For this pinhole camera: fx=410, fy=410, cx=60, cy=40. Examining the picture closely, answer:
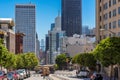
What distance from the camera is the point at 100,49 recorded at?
71.0 metres

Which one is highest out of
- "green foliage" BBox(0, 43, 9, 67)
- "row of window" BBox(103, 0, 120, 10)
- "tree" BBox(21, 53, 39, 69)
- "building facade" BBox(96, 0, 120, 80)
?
"row of window" BBox(103, 0, 120, 10)

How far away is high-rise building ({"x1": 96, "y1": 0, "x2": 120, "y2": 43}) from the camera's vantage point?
94562mm

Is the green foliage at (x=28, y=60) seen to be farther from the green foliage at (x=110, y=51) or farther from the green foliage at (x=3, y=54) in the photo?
the green foliage at (x=110, y=51)

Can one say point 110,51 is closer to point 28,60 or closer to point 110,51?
point 110,51

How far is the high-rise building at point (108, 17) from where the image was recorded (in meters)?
94.6

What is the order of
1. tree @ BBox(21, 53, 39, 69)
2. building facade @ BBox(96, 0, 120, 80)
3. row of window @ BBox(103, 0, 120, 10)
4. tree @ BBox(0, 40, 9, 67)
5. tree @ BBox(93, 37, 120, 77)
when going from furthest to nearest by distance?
tree @ BBox(21, 53, 39, 69) < row of window @ BBox(103, 0, 120, 10) < building facade @ BBox(96, 0, 120, 80) < tree @ BBox(0, 40, 9, 67) < tree @ BBox(93, 37, 120, 77)

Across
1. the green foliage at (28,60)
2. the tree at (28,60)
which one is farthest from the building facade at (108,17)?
the green foliage at (28,60)

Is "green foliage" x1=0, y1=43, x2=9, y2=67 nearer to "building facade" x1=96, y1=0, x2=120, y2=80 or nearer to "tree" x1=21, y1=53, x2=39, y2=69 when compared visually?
"building facade" x1=96, y1=0, x2=120, y2=80

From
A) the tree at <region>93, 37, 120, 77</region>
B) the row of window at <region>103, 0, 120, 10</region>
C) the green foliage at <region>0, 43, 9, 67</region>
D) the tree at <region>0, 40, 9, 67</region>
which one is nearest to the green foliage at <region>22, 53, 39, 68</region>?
the row of window at <region>103, 0, 120, 10</region>

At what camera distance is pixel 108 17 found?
10338 cm

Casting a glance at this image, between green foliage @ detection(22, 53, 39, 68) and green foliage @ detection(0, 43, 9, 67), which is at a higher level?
green foliage @ detection(0, 43, 9, 67)

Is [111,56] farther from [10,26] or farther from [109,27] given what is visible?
[10,26]

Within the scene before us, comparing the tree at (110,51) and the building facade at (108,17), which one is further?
the building facade at (108,17)

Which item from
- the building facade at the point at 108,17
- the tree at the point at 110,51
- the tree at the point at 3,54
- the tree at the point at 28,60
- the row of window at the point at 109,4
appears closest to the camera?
the tree at the point at 110,51
